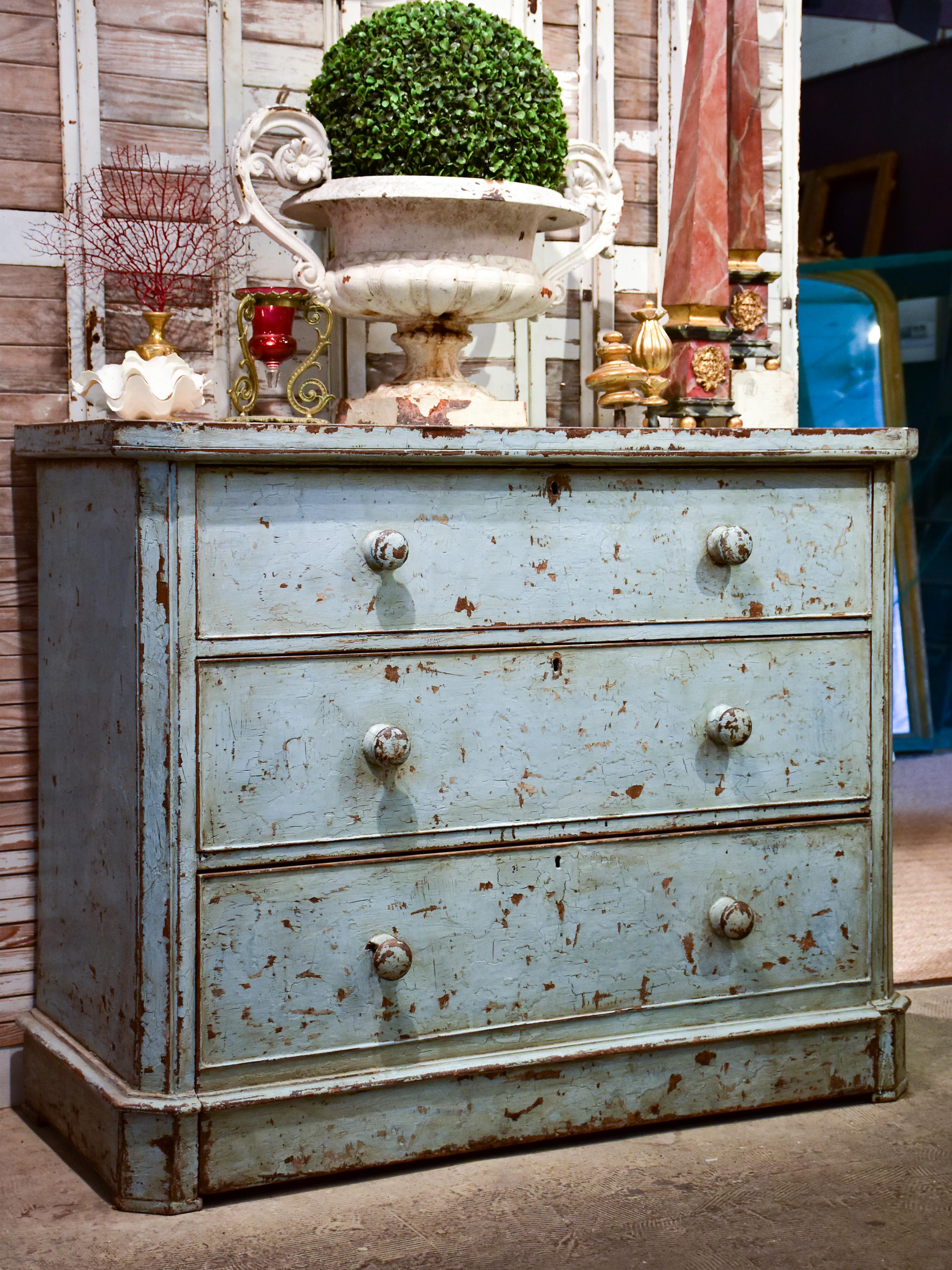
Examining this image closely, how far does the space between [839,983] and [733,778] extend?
→ 1.31 feet

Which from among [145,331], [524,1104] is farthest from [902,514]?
[524,1104]

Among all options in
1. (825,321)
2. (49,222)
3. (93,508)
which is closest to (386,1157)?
(93,508)

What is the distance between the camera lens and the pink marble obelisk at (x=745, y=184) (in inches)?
102

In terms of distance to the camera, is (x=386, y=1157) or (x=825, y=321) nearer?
(x=386, y=1157)

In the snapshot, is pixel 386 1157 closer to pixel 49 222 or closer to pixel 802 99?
pixel 49 222

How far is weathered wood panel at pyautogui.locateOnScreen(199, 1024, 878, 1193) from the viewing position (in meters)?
1.92

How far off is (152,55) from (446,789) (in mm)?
1384

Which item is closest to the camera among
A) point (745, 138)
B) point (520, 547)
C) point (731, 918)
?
point (520, 547)

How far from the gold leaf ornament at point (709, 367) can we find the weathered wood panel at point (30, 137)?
3.80ft

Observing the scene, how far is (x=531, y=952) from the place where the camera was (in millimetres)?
2057

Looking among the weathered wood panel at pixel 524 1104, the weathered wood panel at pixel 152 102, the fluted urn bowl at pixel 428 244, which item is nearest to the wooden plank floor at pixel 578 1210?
the weathered wood panel at pixel 524 1104

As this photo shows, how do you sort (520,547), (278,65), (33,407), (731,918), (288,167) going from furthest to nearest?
(278,65) < (33,407) < (288,167) < (731,918) < (520,547)

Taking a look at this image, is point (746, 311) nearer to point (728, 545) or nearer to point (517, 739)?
point (728, 545)

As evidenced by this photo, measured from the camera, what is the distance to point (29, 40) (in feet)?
7.53
